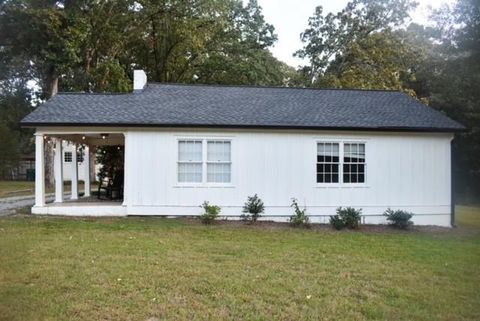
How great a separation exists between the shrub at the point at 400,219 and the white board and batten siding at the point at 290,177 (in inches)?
24.2

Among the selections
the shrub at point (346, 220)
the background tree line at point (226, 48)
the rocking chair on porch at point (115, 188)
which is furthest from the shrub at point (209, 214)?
the background tree line at point (226, 48)

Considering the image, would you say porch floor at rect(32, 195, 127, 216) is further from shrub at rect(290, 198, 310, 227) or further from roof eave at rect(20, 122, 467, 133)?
shrub at rect(290, 198, 310, 227)

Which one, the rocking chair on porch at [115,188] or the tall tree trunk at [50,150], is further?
the tall tree trunk at [50,150]

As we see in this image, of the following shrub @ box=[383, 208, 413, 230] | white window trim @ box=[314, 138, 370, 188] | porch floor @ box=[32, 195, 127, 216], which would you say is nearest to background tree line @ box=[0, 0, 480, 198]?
white window trim @ box=[314, 138, 370, 188]

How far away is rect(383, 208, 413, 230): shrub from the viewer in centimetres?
1477

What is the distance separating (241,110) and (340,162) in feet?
11.7

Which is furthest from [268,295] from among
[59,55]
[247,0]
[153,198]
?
[247,0]

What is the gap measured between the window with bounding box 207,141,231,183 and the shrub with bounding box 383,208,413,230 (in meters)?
5.08

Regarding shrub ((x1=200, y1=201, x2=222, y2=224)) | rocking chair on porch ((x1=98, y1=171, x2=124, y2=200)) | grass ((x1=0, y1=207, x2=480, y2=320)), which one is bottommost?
grass ((x1=0, y1=207, x2=480, y2=320))

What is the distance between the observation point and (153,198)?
49.3 feet

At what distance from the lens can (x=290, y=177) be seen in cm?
1528

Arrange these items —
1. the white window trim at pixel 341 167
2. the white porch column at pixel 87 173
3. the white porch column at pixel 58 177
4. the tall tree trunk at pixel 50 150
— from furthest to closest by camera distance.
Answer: the tall tree trunk at pixel 50 150 → the white porch column at pixel 87 173 → the white porch column at pixel 58 177 → the white window trim at pixel 341 167

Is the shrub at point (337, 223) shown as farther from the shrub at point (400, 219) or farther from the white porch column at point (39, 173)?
the white porch column at point (39, 173)

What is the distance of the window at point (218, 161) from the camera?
49.7 ft
